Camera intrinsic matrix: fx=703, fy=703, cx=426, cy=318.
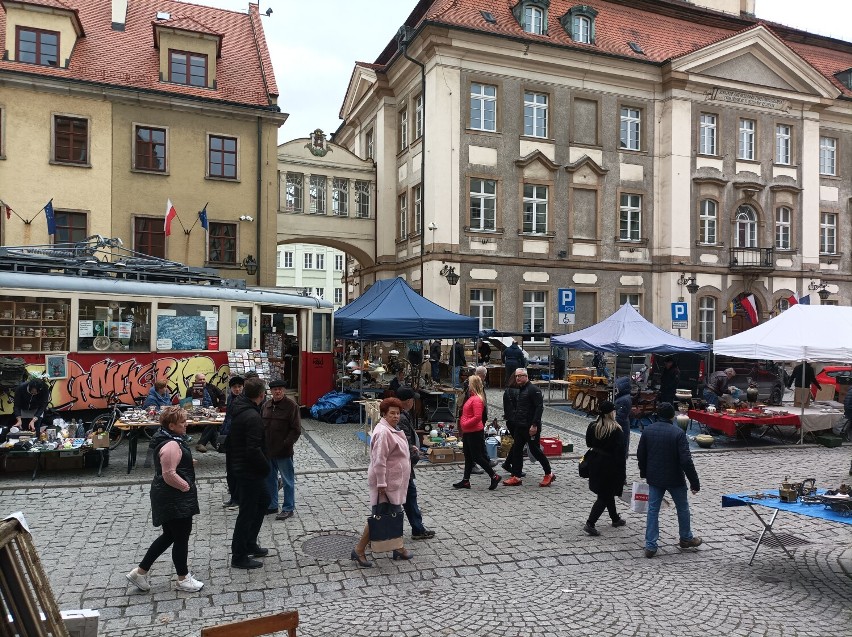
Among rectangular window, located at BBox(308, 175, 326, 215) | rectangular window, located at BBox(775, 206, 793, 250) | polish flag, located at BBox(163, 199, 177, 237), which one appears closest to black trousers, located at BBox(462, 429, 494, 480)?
polish flag, located at BBox(163, 199, 177, 237)

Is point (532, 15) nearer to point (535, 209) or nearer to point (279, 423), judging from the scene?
point (535, 209)

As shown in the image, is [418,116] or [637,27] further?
[637,27]

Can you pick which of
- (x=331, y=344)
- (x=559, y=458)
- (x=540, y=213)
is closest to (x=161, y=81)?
(x=331, y=344)

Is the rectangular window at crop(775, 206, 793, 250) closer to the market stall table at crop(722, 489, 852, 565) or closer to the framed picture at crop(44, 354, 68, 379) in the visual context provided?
the market stall table at crop(722, 489, 852, 565)

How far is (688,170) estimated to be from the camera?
29891 mm

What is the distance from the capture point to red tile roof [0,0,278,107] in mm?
22766

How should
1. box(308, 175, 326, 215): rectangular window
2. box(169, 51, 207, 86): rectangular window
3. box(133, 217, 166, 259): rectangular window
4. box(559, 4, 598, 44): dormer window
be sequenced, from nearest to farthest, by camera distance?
box(133, 217, 166, 259): rectangular window < box(169, 51, 207, 86): rectangular window < box(559, 4, 598, 44): dormer window < box(308, 175, 326, 215): rectangular window

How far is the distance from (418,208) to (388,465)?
22.0 meters

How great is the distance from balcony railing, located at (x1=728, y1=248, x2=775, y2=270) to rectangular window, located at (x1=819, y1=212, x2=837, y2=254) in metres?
4.54

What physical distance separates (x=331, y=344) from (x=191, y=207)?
9.07 m

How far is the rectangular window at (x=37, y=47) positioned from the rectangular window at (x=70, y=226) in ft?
15.9

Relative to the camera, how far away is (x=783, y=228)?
3238 centimetres

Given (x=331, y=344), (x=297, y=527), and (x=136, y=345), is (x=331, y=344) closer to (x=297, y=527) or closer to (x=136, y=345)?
(x=136, y=345)

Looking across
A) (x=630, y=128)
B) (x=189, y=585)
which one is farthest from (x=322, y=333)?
(x=630, y=128)
